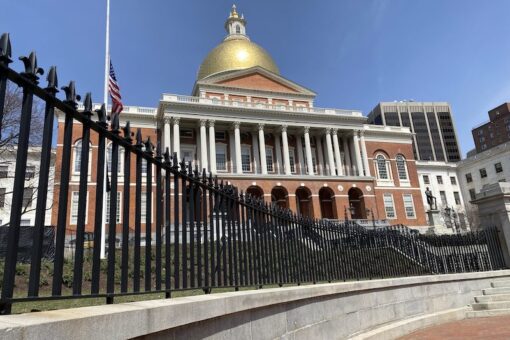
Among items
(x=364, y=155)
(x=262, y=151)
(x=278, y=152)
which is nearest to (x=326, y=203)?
(x=364, y=155)

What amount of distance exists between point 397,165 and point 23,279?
5011 cm

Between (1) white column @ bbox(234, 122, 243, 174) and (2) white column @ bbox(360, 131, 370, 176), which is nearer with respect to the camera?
(1) white column @ bbox(234, 122, 243, 174)

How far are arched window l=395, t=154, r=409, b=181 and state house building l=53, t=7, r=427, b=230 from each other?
5.7 inches

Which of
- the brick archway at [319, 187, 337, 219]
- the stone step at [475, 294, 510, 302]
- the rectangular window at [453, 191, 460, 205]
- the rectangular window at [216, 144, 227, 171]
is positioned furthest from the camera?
the rectangular window at [453, 191, 460, 205]

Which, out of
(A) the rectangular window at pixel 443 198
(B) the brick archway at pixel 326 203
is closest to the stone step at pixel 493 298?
(B) the brick archway at pixel 326 203

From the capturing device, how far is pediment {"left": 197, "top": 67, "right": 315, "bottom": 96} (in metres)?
50.6

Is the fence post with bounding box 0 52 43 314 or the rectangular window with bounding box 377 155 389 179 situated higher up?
the rectangular window with bounding box 377 155 389 179

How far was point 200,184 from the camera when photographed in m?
4.69

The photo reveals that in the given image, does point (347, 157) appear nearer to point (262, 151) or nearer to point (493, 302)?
point (262, 151)

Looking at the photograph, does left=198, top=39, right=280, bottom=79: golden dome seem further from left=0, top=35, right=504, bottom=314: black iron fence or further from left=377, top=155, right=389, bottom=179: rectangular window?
left=0, top=35, right=504, bottom=314: black iron fence

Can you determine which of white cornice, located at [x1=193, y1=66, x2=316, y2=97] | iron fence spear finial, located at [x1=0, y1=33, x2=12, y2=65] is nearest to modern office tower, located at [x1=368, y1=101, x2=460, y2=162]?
white cornice, located at [x1=193, y1=66, x2=316, y2=97]

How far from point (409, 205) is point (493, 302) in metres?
44.3

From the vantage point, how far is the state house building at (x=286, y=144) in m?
44.1

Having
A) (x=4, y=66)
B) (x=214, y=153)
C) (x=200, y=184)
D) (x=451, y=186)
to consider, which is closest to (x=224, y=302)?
(x=200, y=184)
